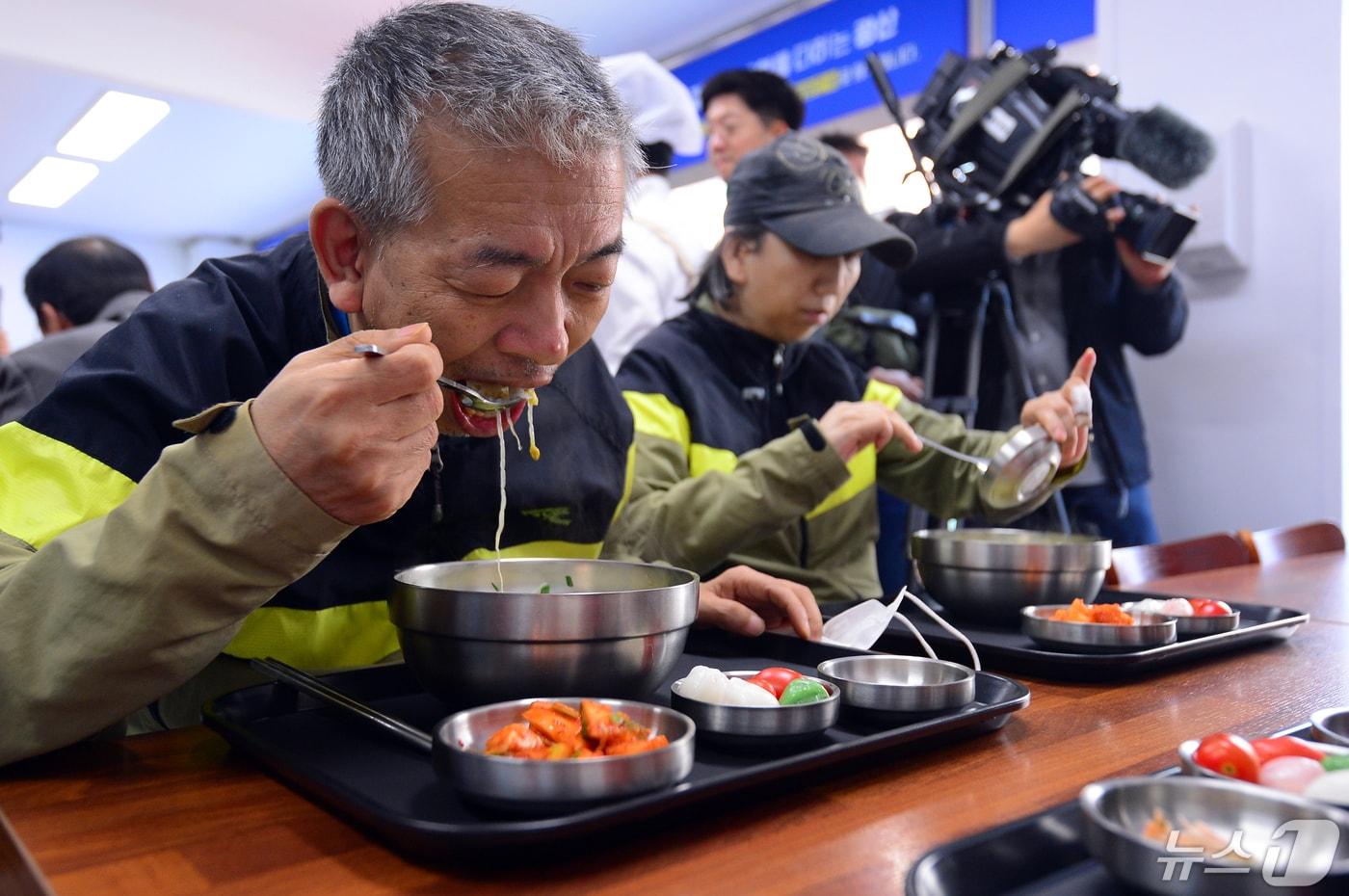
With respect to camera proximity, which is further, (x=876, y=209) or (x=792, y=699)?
(x=876, y=209)

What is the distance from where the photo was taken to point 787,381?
212 centimetres

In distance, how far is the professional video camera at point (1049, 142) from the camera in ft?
8.72

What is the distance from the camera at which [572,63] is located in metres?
1.03

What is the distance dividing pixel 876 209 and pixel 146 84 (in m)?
3.78

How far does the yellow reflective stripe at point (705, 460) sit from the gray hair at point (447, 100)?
90cm

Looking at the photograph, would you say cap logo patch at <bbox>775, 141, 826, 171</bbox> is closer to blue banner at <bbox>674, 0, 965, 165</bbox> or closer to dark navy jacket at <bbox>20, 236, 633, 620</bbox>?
dark navy jacket at <bbox>20, 236, 633, 620</bbox>

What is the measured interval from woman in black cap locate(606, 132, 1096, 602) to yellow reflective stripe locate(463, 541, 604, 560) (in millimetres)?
285

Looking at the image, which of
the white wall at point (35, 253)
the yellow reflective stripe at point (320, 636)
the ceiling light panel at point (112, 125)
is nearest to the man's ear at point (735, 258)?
the yellow reflective stripe at point (320, 636)

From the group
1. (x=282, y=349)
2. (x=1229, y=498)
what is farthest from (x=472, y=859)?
(x=1229, y=498)

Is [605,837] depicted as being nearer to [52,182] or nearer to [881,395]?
[881,395]

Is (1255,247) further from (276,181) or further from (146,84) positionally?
(276,181)

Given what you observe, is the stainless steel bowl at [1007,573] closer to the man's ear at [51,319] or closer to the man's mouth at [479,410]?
the man's mouth at [479,410]

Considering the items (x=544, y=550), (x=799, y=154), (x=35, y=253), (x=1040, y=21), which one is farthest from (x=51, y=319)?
(x=35, y=253)

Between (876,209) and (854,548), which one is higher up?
(876,209)
